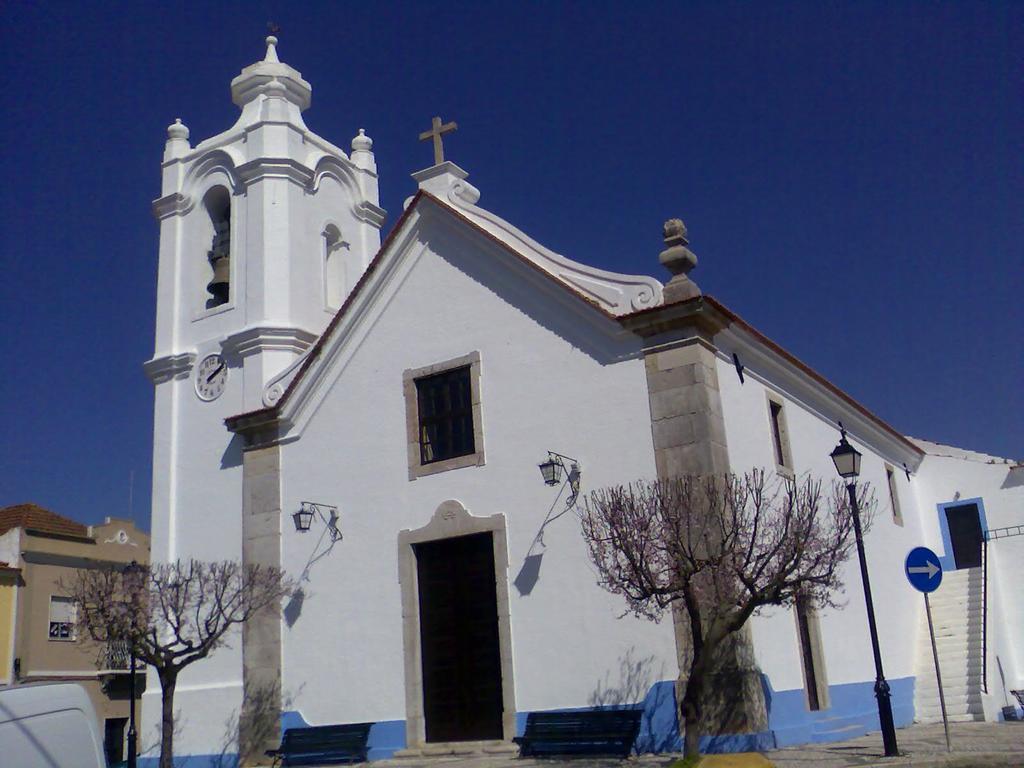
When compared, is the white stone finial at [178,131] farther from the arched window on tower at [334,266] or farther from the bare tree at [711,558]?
the bare tree at [711,558]

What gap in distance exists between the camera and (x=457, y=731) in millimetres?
14688

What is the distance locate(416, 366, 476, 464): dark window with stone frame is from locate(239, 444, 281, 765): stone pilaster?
2.85m

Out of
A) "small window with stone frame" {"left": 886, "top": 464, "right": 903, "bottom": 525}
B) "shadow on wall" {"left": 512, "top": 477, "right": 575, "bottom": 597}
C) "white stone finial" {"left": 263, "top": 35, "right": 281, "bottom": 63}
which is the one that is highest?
"white stone finial" {"left": 263, "top": 35, "right": 281, "bottom": 63}

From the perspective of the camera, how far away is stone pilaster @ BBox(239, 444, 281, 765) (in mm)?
16141

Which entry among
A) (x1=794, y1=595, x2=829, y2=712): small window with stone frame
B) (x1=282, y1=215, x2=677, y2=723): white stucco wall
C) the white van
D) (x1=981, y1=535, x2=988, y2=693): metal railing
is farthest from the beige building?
the white van

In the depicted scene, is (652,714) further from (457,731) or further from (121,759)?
(121,759)

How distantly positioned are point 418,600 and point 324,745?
2.47 m

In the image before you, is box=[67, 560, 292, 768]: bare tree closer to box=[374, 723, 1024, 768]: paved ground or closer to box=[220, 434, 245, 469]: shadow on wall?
box=[220, 434, 245, 469]: shadow on wall

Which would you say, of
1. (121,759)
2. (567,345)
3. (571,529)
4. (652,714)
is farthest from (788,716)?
(121,759)

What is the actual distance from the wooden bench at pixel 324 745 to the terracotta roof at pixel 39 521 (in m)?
16.0

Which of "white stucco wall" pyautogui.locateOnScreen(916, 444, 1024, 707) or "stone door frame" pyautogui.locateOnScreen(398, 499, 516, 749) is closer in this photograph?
"stone door frame" pyautogui.locateOnScreen(398, 499, 516, 749)

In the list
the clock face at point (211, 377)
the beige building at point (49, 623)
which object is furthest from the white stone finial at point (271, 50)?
the beige building at point (49, 623)

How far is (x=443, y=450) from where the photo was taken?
1594cm

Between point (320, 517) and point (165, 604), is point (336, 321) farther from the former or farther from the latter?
point (165, 604)
